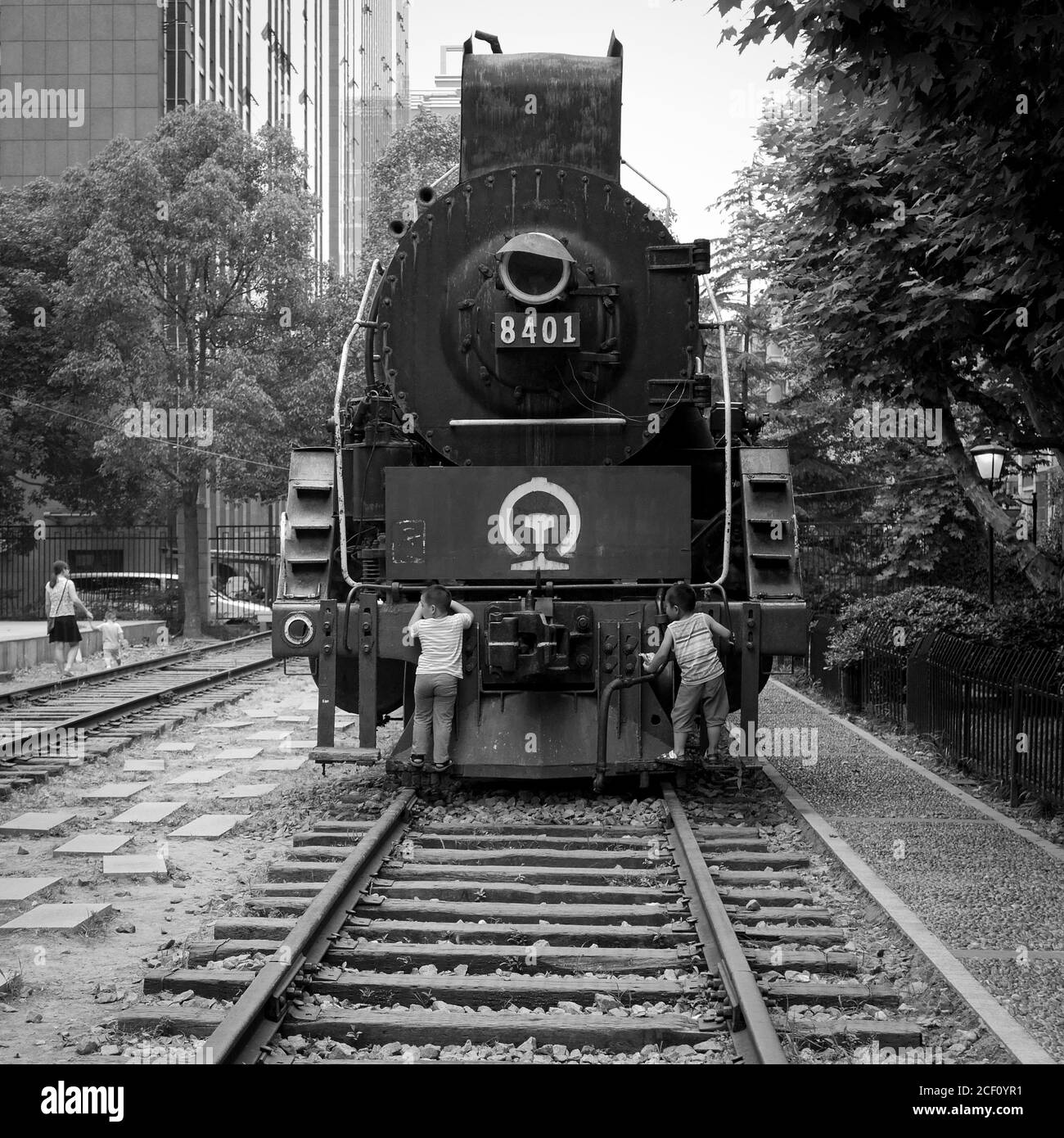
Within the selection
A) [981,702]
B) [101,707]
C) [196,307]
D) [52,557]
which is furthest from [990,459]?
[52,557]

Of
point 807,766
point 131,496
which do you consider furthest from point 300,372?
point 807,766

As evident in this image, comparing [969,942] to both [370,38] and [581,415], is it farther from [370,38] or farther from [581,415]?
[370,38]

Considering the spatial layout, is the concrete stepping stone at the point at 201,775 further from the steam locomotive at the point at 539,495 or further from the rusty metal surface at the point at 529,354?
the rusty metal surface at the point at 529,354

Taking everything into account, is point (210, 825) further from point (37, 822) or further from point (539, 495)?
point (539, 495)

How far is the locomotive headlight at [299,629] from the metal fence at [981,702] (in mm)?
4959

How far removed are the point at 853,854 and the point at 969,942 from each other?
4.91ft

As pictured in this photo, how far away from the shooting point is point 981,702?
35.2 ft

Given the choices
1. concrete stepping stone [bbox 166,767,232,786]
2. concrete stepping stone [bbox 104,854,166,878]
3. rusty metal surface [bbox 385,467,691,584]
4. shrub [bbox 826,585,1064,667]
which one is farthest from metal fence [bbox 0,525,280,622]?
concrete stepping stone [bbox 104,854,166,878]

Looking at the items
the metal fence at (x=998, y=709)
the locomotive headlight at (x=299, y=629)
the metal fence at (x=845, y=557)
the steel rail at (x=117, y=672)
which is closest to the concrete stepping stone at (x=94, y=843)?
the locomotive headlight at (x=299, y=629)

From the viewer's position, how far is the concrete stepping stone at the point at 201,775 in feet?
34.4

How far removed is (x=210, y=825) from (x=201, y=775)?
222 cm

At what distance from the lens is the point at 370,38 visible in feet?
301

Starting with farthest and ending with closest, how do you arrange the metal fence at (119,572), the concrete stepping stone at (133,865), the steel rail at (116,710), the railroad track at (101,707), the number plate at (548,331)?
the metal fence at (119,572) < the steel rail at (116,710) < the railroad track at (101,707) < the number plate at (548,331) < the concrete stepping stone at (133,865)

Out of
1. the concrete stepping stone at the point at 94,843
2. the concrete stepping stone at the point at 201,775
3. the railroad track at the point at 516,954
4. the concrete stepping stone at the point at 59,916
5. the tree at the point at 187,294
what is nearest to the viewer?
the railroad track at the point at 516,954
